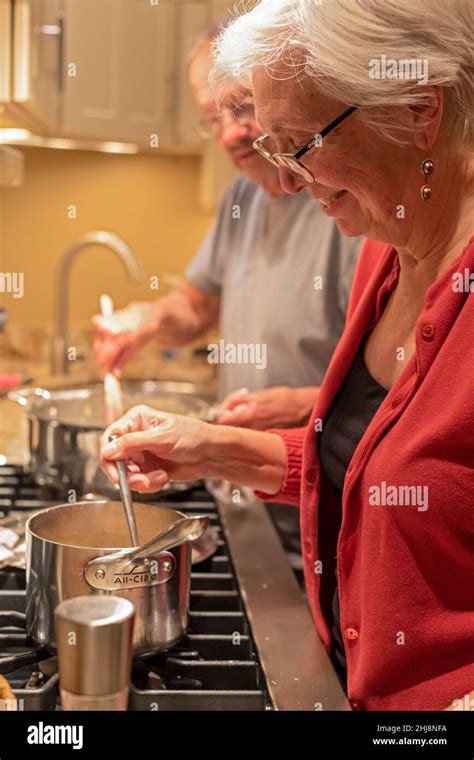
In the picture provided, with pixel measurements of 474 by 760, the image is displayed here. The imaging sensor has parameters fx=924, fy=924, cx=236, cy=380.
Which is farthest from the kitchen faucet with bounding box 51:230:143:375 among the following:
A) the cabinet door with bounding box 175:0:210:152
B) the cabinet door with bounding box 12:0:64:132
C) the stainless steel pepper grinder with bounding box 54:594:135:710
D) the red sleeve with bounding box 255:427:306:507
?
the stainless steel pepper grinder with bounding box 54:594:135:710

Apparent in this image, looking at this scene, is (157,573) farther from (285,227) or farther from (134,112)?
(134,112)

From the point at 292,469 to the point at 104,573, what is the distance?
382mm

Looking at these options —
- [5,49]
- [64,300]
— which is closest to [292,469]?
[5,49]

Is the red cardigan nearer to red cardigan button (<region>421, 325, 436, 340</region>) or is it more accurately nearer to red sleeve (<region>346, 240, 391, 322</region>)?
red cardigan button (<region>421, 325, 436, 340</region>)

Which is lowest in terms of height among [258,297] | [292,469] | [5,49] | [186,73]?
[292,469]

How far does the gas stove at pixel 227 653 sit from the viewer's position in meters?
0.79

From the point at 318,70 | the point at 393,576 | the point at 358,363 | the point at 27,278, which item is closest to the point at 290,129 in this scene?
the point at 318,70

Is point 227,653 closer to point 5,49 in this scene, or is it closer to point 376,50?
point 376,50

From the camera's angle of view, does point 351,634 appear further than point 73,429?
No

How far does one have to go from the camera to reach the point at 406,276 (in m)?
0.95

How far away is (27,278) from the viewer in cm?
304

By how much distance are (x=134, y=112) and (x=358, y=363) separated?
1895 mm

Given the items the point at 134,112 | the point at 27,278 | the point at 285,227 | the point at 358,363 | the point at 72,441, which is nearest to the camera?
the point at 358,363

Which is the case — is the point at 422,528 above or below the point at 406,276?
below
